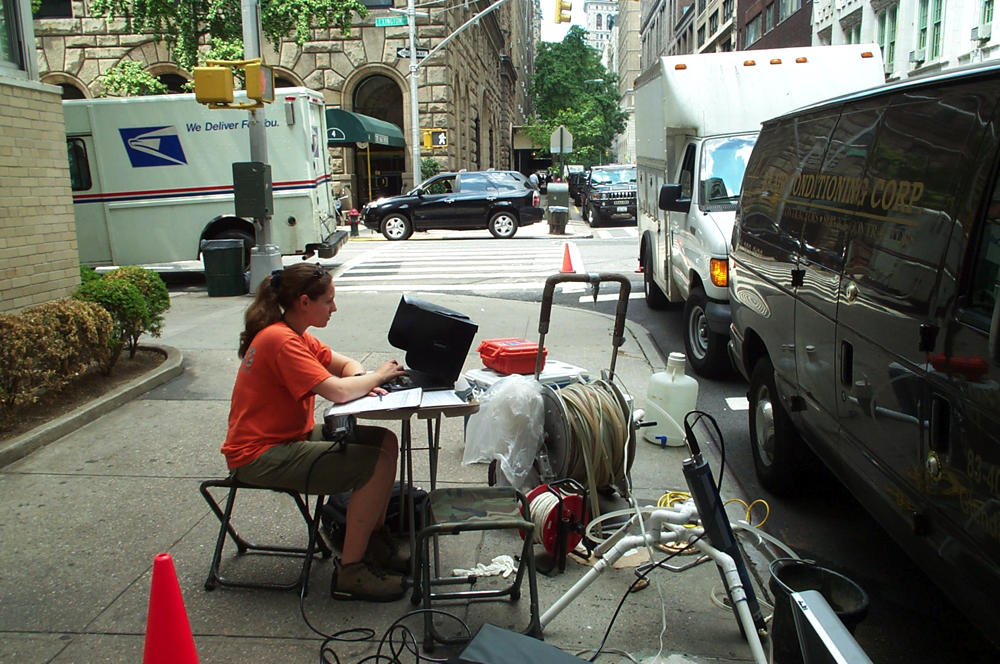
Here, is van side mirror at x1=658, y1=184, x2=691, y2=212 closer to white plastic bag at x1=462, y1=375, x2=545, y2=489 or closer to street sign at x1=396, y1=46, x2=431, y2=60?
white plastic bag at x1=462, y1=375, x2=545, y2=489

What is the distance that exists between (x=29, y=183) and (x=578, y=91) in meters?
70.1

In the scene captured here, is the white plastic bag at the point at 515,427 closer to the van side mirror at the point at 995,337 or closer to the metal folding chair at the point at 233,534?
the metal folding chair at the point at 233,534

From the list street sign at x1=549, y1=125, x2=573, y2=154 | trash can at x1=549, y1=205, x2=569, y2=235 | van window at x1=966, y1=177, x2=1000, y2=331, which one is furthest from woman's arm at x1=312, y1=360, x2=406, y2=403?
street sign at x1=549, y1=125, x2=573, y2=154

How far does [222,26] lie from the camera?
19734 mm

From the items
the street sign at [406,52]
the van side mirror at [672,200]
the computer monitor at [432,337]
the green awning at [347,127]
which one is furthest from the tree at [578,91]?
the computer monitor at [432,337]

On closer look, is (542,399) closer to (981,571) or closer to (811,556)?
(811,556)

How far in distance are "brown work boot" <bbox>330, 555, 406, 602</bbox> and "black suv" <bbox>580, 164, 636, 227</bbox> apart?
22.4 meters

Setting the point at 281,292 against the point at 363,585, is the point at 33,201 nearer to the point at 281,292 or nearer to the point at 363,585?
the point at 281,292

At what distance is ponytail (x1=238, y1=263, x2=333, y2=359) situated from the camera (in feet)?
11.5

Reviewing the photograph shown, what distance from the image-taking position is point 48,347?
18.7ft

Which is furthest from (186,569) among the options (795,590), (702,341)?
(702,341)

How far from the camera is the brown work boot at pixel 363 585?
3479 mm

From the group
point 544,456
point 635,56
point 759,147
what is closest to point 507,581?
point 544,456

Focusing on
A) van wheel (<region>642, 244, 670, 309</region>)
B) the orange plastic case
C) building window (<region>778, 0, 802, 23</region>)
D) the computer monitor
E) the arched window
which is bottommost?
van wheel (<region>642, 244, 670, 309</region>)
